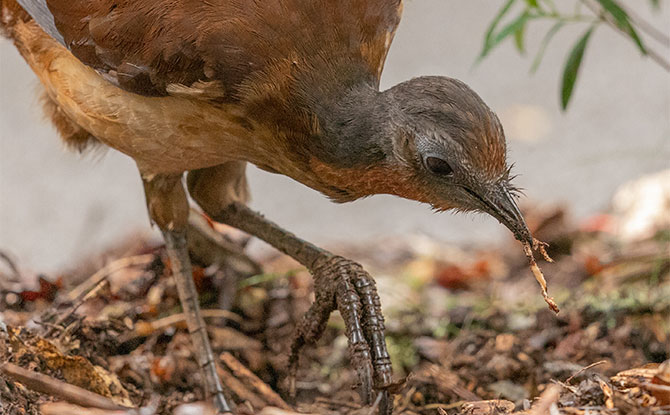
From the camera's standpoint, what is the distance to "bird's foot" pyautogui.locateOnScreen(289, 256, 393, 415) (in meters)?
2.19

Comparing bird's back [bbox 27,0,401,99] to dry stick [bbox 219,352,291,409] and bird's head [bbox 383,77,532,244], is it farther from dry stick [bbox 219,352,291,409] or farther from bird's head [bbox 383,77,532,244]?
dry stick [bbox 219,352,291,409]

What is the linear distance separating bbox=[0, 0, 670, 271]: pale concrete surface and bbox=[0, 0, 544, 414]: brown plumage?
2160 millimetres

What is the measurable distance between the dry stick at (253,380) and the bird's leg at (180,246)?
0.18 m

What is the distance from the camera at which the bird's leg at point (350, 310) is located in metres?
2.22

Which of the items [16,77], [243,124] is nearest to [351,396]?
[243,124]

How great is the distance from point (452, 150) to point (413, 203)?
11.0ft

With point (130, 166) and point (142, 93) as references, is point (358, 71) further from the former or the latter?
point (130, 166)

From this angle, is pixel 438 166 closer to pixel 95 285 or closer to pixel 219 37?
pixel 219 37

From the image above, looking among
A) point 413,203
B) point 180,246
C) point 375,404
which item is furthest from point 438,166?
point 413,203

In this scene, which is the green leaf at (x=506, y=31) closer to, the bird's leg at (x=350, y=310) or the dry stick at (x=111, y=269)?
the bird's leg at (x=350, y=310)

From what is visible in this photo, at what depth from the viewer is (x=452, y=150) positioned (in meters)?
2.09

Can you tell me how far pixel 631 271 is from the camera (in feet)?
12.3

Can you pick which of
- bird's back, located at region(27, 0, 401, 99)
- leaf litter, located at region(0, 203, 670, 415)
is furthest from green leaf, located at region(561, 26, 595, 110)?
bird's back, located at region(27, 0, 401, 99)

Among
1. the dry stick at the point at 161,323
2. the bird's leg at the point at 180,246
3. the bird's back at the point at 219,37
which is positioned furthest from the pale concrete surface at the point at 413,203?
the bird's back at the point at 219,37
